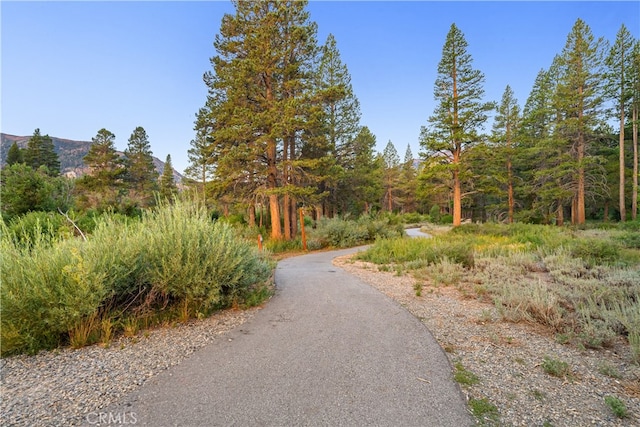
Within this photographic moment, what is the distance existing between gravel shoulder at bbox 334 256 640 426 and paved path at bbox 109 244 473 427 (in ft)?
1.01

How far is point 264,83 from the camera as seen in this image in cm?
1616

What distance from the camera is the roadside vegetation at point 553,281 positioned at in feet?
12.4

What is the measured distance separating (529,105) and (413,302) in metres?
36.3

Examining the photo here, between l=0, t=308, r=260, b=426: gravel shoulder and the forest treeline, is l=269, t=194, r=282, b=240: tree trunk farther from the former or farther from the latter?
l=0, t=308, r=260, b=426: gravel shoulder

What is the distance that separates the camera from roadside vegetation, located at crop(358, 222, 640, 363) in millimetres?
3793

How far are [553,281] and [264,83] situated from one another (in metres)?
15.7

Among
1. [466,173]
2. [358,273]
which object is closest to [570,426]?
[358,273]

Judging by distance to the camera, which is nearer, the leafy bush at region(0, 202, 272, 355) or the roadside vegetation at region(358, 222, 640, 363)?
the leafy bush at region(0, 202, 272, 355)

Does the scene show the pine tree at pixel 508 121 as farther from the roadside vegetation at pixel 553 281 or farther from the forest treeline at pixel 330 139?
the roadside vegetation at pixel 553 281

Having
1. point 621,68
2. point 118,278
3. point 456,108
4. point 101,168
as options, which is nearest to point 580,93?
point 621,68

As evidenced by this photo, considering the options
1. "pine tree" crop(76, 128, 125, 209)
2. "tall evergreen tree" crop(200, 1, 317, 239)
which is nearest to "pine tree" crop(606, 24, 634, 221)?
"tall evergreen tree" crop(200, 1, 317, 239)

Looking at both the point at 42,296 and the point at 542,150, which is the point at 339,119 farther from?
the point at 42,296

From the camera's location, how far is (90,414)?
2195 mm

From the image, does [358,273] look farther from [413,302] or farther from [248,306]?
[248,306]
